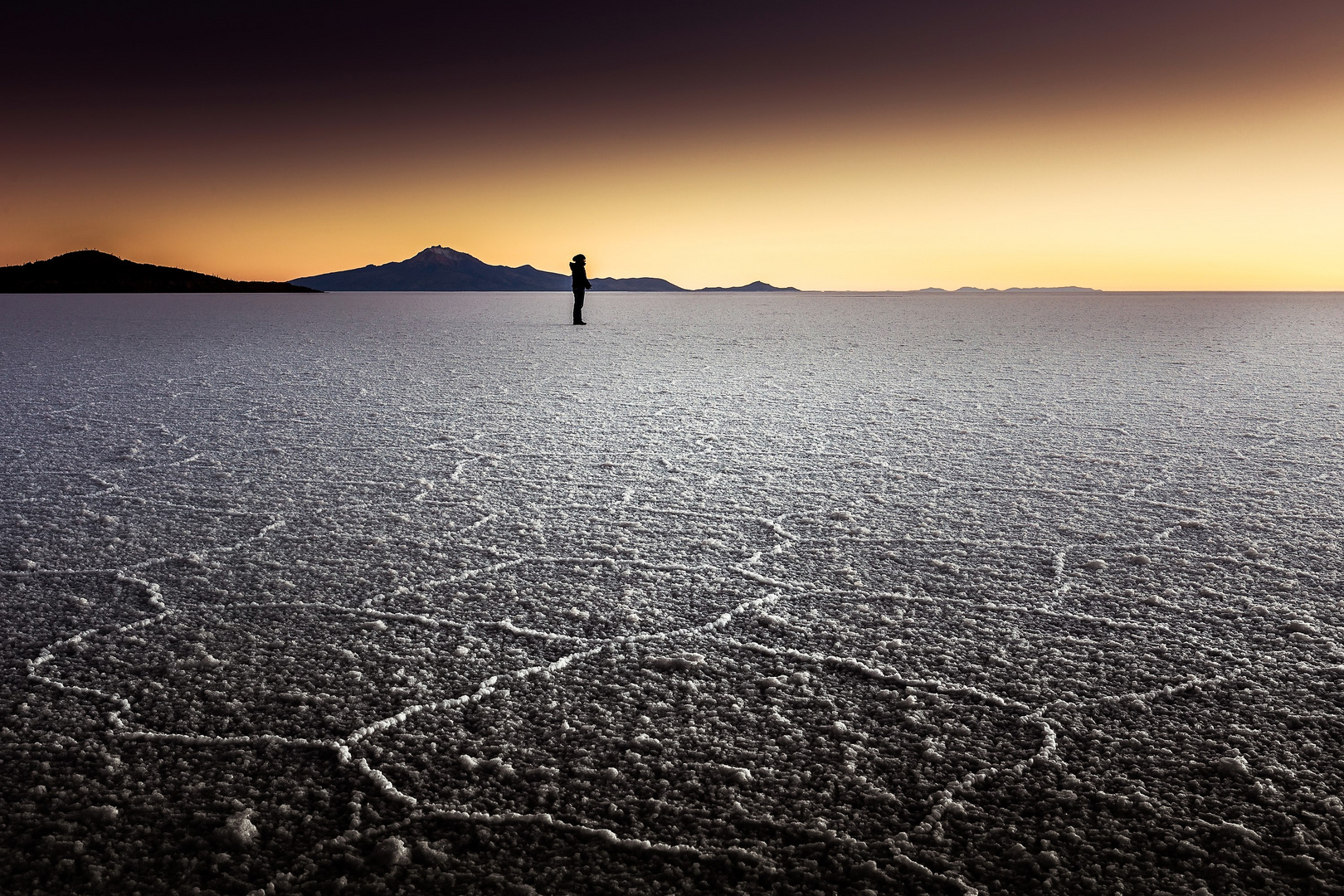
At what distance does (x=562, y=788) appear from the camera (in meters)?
1.52

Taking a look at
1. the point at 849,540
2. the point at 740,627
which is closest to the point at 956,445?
the point at 849,540

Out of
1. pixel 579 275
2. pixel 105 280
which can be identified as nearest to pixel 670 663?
pixel 579 275

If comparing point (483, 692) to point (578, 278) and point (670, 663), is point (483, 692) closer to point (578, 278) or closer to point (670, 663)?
point (670, 663)

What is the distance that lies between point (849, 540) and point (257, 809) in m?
1.99

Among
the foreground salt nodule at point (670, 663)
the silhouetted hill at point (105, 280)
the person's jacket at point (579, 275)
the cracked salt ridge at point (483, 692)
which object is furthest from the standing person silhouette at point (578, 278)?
the silhouetted hill at point (105, 280)

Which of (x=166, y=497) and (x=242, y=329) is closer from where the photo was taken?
(x=166, y=497)

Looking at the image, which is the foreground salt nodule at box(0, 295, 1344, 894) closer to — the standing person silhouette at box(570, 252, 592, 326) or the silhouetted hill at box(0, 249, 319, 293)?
the standing person silhouette at box(570, 252, 592, 326)

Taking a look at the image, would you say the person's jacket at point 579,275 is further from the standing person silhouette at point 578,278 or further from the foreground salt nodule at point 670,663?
the foreground salt nodule at point 670,663

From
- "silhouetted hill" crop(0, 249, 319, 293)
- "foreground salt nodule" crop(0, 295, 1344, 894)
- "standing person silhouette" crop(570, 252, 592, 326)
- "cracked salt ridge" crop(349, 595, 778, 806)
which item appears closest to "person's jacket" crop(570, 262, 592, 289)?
"standing person silhouette" crop(570, 252, 592, 326)

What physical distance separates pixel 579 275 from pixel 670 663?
47.5 feet

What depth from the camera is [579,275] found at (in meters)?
16.0

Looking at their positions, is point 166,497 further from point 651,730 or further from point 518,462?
point 651,730

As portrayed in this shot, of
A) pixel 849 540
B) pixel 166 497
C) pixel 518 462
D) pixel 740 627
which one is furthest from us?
pixel 518 462

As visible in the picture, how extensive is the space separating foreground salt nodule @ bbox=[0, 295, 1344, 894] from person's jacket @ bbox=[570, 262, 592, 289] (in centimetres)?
1110
